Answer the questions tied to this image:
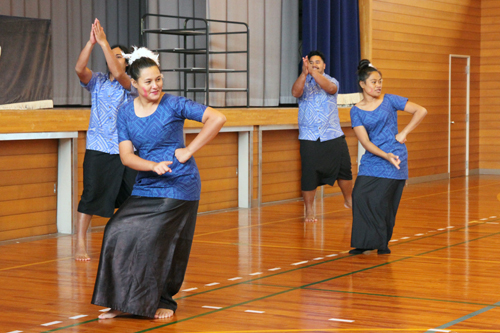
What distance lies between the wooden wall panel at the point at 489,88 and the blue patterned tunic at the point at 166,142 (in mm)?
9497

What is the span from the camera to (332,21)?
29.6 ft

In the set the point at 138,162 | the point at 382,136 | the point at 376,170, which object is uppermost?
the point at 382,136

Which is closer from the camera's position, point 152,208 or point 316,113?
point 152,208

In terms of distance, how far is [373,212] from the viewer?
498cm

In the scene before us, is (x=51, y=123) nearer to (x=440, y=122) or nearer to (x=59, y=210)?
(x=59, y=210)

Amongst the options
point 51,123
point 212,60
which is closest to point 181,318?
point 51,123

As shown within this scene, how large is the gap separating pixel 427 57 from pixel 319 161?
4741 mm

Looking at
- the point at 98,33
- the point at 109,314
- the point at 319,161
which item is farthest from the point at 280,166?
the point at 109,314

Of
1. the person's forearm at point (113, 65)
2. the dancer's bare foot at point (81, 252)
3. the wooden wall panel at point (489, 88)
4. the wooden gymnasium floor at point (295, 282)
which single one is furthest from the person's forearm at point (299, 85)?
the wooden wall panel at point (489, 88)

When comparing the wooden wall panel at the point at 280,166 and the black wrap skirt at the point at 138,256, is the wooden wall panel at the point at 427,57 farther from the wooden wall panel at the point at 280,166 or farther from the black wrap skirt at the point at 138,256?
the black wrap skirt at the point at 138,256

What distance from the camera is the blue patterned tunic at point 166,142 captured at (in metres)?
3.40

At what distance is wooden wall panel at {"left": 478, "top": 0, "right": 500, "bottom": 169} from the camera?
11.8m

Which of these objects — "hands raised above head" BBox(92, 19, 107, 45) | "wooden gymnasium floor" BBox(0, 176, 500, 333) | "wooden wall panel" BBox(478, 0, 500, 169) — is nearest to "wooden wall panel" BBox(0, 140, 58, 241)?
"wooden gymnasium floor" BBox(0, 176, 500, 333)

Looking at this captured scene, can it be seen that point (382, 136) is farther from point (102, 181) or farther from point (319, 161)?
point (102, 181)
